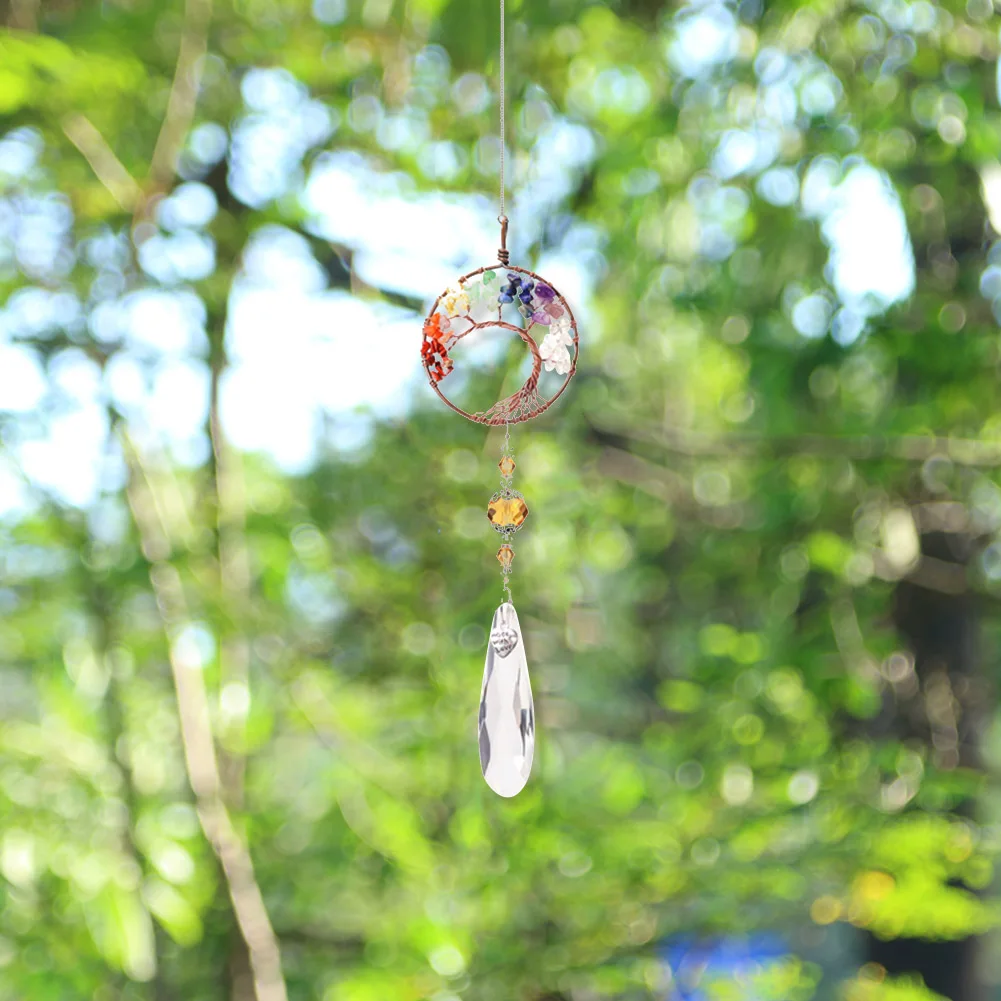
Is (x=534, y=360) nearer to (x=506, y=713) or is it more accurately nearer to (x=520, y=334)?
(x=520, y=334)

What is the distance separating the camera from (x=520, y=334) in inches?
29.2

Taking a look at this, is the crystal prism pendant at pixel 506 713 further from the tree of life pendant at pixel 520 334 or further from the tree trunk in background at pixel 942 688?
the tree trunk in background at pixel 942 688

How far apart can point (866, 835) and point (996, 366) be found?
2.23 ft

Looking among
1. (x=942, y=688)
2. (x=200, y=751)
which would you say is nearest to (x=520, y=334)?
(x=200, y=751)

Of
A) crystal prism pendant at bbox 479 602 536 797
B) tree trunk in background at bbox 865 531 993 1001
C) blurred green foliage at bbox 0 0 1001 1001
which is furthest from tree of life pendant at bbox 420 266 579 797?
tree trunk in background at bbox 865 531 993 1001

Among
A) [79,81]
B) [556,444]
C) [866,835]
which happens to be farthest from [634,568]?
[79,81]

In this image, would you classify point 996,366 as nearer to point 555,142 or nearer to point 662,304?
point 662,304

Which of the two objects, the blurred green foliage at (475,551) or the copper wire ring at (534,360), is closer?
the copper wire ring at (534,360)

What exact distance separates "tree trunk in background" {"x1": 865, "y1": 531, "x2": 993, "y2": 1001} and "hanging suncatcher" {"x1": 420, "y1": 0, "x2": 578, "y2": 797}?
1.10 m

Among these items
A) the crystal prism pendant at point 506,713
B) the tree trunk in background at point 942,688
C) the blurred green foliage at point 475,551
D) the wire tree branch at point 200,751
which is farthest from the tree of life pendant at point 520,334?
the tree trunk in background at point 942,688

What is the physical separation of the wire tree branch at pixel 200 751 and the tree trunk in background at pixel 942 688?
0.97 meters

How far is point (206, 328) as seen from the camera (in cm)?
142

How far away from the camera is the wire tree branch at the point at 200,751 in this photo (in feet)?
4.56

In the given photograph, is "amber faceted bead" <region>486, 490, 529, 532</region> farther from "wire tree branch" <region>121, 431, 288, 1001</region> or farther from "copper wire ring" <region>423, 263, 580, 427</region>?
"wire tree branch" <region>121, 431, 288, 1001</region>
